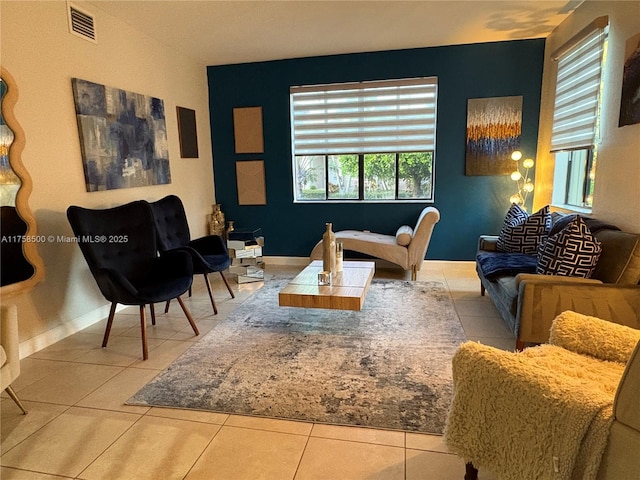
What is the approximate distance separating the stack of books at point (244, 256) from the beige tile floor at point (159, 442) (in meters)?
1.90

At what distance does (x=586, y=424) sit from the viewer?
40.7 inches

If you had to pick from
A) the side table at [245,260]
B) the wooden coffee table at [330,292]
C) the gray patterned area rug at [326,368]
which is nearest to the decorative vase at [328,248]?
the wooden coffee table at [330,292]

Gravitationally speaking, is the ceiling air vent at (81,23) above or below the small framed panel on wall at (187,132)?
above

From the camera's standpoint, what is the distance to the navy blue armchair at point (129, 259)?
260 centimetres

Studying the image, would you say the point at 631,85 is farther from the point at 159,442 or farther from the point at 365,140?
the point at 159,442

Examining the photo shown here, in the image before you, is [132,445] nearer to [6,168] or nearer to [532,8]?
[6,168]

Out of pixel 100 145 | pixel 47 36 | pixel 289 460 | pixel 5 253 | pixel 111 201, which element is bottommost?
pixel 289 460

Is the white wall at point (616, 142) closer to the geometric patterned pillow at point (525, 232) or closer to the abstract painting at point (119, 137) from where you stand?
the geometric patterned pillow at point (525, 232)

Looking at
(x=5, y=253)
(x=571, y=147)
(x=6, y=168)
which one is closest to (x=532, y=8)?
(x=571, y=147)

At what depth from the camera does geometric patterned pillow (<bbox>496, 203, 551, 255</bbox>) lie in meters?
3.40

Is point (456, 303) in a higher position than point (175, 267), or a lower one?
lower

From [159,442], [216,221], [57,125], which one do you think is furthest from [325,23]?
[159,442]

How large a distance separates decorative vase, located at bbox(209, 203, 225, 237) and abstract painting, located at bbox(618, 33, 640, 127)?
4.22 m

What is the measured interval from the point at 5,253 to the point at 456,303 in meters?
3.47
